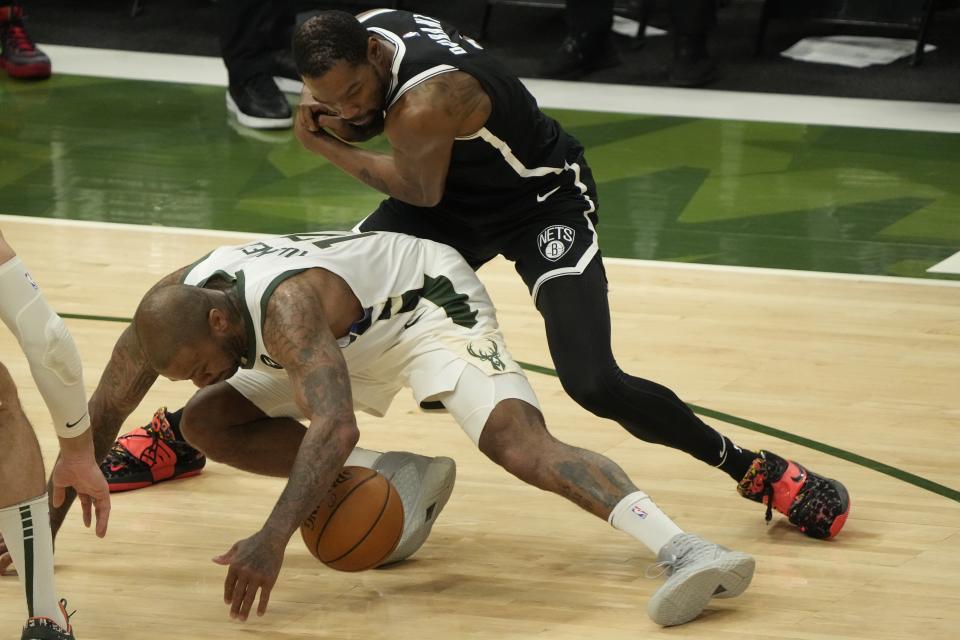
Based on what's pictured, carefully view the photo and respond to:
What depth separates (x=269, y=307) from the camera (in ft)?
12.2

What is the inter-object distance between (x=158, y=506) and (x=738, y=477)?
1.76 m

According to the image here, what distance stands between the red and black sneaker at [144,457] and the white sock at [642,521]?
1509 mm

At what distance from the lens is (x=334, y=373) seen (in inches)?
141

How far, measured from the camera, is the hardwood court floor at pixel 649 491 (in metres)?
3.76

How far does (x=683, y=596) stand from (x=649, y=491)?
0.92 m

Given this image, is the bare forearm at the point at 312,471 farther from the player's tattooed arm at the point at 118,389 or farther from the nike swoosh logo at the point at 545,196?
the nike swoosh logo at the point at 545,196

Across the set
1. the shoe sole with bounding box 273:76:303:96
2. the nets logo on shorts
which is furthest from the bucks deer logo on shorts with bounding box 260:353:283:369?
the shoe sole with bounding box 273:76:303:96

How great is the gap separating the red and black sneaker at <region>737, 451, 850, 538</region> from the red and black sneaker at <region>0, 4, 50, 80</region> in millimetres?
6765

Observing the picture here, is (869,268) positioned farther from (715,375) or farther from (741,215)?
(715,375)

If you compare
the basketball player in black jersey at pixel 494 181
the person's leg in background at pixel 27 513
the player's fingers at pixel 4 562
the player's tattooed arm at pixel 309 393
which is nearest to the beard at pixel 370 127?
the basketball player in black jersey at pixel 494 181

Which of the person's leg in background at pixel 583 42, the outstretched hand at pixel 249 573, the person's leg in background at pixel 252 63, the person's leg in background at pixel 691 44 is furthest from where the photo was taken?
the person's leg in background at pixel 583 42

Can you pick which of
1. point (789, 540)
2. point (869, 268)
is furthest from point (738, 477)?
point (869, 268)

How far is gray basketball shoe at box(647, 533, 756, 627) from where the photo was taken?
11.9 feet

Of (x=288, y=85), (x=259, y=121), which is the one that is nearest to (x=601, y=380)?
(x=259, y=121)
